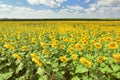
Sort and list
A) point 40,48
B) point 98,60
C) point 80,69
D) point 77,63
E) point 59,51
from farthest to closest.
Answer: point 40,48
point 59,51
point 77,63
point 98,60
point 80,69

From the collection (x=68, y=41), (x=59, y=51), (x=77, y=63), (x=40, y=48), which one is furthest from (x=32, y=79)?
(x=68, y=41)

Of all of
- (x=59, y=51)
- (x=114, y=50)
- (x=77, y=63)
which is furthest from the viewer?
(x=59, y=51)

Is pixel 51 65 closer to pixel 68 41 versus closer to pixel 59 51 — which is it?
pixel 59 51

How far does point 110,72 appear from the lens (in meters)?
4.37

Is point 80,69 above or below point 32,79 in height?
above

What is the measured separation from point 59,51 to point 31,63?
1256mm

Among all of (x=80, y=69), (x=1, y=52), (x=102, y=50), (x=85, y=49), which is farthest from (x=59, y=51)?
(x=80, y=69)

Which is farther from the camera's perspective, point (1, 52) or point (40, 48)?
point (40, 48)

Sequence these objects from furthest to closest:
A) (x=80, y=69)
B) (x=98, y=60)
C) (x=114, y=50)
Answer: (x=114, y=50) < (x=98, y=60) < (x=80, y=69)

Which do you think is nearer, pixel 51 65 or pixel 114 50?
pixel 51 65

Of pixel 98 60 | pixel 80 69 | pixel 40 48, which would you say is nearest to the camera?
pixel 80 69

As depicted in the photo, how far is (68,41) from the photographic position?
6.81m

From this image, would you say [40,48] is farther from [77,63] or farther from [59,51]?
[77,63]

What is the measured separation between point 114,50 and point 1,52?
2.66m
